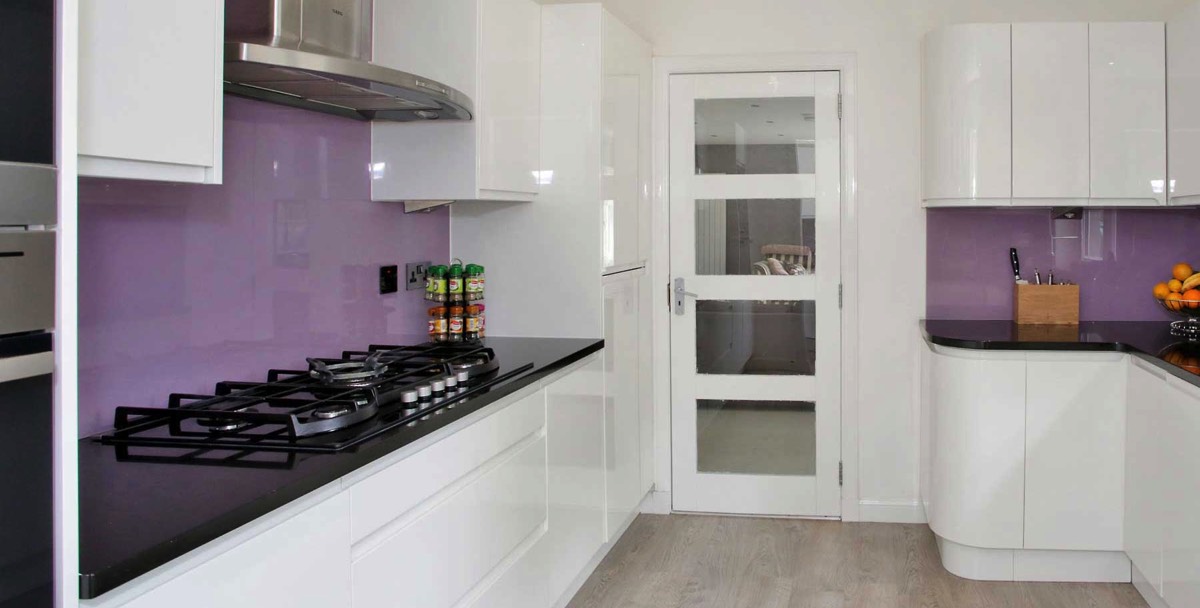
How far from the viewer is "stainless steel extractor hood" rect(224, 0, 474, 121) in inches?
85.0

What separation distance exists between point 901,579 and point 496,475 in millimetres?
1918

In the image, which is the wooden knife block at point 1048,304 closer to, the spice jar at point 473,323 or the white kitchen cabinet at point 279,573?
the spice jar at point 473,323

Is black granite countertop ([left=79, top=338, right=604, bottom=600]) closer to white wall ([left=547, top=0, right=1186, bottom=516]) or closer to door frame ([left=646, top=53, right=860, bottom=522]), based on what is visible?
door frame ([left=646, top=53, right=860, bottom=522])

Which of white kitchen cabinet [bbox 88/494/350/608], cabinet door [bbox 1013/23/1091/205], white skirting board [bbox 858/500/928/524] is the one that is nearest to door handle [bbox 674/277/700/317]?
Result: white skirting board [bbox 858/500/928/524]

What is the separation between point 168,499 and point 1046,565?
3.26 m

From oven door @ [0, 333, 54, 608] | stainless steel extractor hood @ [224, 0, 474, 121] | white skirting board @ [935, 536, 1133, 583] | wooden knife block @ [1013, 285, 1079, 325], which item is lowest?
white skirting board @ [935, 536, 1133, 583]

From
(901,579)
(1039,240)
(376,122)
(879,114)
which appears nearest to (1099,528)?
(901,579)

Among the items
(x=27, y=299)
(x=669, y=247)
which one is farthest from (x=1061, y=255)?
(x=27, y=299)

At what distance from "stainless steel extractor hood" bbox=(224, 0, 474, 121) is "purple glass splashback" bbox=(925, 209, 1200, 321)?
239 centimetres

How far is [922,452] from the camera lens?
4.45 m

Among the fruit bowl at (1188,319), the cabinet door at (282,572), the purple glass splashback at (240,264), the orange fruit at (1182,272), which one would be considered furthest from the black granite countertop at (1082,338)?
the cabinet door at (282,572)

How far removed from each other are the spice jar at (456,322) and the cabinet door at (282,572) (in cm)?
174

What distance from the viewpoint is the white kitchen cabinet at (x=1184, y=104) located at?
12.1 ft

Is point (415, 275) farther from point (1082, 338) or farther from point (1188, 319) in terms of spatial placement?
point (1188, 319)
